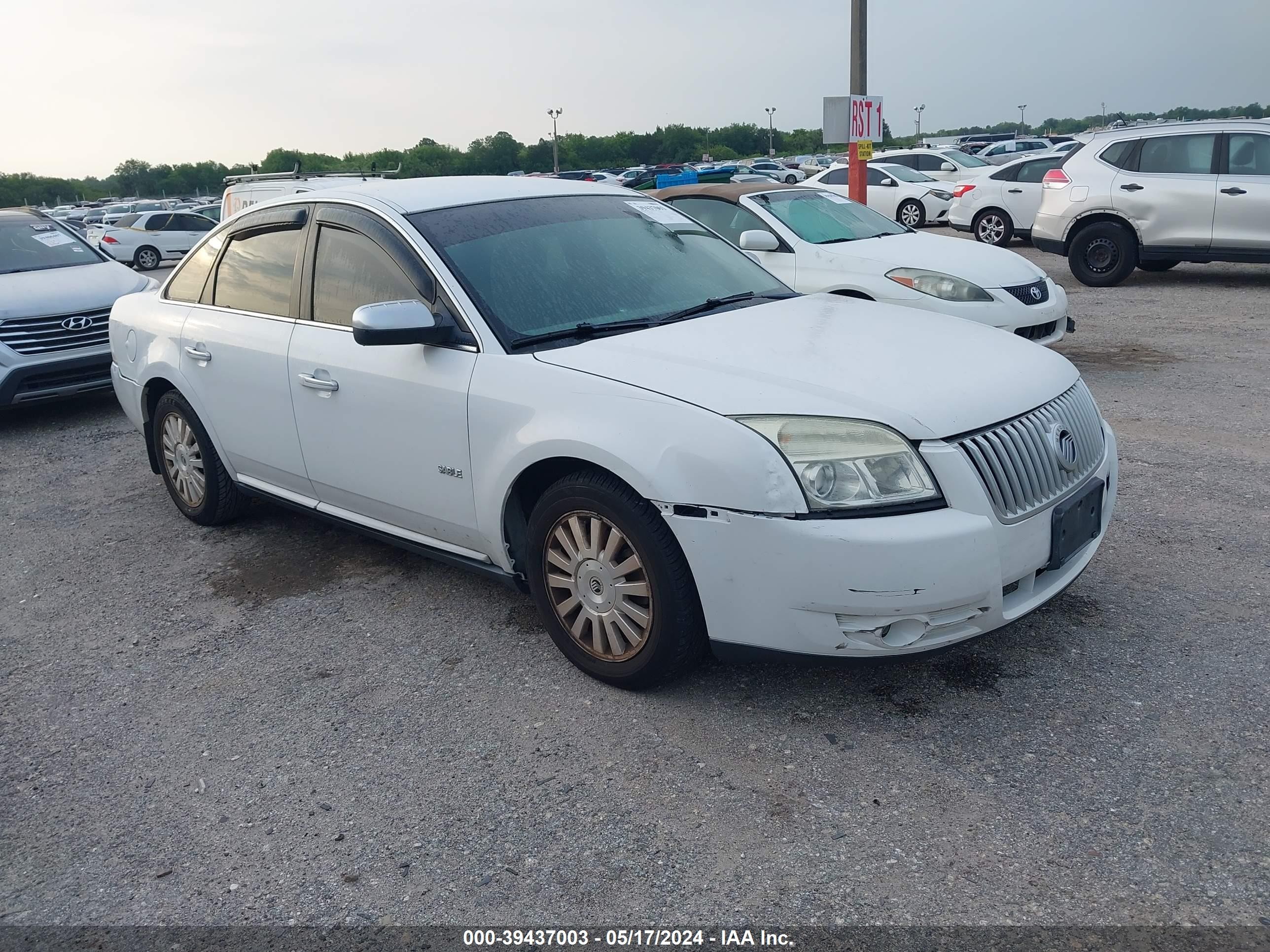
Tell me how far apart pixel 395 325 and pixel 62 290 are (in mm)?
5914

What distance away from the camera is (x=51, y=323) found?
7.90 m

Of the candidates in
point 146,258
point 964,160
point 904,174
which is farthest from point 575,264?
point 146,258

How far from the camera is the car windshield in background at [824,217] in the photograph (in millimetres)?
8016

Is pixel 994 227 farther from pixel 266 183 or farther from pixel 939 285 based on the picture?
pixel 266 183

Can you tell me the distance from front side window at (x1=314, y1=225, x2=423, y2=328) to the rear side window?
1.01 meters

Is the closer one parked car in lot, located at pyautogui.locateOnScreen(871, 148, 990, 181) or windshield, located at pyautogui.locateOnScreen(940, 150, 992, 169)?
parked car in lot, located at pyautogui.locateOnScreen(871, 148, 990, 181)

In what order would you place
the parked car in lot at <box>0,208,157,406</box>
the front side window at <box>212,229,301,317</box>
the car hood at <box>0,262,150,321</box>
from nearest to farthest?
the front side window at <box>212,229,301,317</box>, the parked car in lot at <box>0,208,157,406</box>, the car hood at <box>0,262,150,321</box>

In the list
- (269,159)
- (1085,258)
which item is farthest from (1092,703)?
(269,159)

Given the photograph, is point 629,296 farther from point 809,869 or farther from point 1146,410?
point 1146,410

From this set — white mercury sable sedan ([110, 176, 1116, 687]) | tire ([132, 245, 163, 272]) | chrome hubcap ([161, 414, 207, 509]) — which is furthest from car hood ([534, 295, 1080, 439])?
tire ([132, 245, 163, 272])

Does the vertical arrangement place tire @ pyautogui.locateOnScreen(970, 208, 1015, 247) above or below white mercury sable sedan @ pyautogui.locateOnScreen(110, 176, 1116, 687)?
below

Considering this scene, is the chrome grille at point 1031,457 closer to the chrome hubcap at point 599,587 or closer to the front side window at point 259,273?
the chrome hubcap at point 599,587

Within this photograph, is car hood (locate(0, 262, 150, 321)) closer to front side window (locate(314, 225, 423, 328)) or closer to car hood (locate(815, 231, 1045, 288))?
front side window (locate(314, 225, 423, 328))

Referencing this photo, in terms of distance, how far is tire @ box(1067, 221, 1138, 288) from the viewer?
1170 cm
